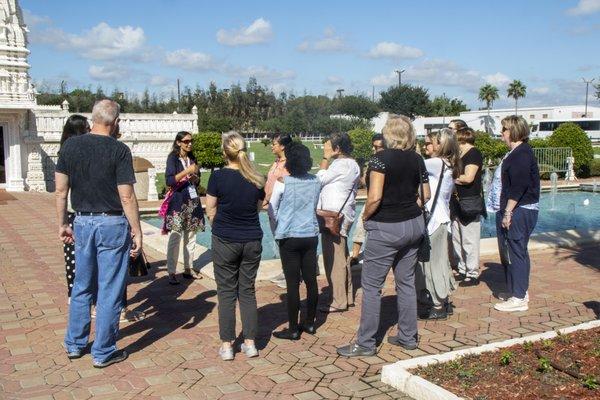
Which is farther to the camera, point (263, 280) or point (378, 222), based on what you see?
point (263, 280)

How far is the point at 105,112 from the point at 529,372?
3.53m

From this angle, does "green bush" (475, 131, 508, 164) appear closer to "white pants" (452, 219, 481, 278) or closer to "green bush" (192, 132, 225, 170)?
"green bush" (192, 132, 225, 170)

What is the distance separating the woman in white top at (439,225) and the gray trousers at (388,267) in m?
0.80

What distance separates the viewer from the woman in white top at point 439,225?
17.9ft

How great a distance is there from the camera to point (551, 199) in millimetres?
17562

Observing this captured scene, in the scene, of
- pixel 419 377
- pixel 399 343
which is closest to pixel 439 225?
pixel 399 343

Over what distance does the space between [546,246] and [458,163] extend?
12.1 ft

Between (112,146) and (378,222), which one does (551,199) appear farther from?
(112,146)

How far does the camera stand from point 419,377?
3.98 m

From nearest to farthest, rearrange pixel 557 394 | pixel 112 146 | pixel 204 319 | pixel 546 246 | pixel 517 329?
pixel 557 394 → pixel 112 146 → pixel 517 329 → pixel 204 319 → pixel 546 246

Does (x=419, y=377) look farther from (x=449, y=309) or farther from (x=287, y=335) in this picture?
(x=449, y=309)

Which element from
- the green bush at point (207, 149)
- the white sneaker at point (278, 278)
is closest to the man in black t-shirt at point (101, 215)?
the white sneaker at point (278, 278)

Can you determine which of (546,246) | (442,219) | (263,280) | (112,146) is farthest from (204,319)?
(546,246)

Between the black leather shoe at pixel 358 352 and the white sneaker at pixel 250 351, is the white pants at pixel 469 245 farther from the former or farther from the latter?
the white sneaker at pixel 250 351
